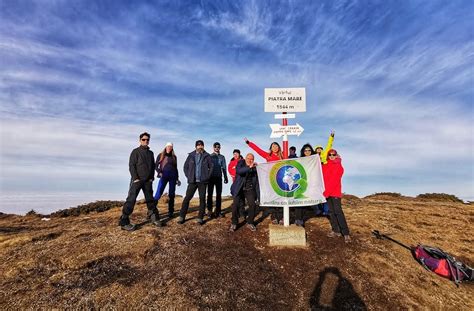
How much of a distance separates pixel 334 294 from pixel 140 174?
21.9ft

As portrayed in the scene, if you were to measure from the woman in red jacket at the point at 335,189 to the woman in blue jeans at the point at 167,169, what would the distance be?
5.62 m

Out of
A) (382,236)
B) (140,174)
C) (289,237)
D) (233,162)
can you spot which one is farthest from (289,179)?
(140,174)

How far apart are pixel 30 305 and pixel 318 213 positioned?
32.9ft

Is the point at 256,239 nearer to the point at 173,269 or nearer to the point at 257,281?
the point at 257,281

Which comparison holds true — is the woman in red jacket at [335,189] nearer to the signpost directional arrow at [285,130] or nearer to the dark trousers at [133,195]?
the signpost directional arrow at [285,130]

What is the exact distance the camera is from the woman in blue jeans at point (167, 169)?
35.9ft

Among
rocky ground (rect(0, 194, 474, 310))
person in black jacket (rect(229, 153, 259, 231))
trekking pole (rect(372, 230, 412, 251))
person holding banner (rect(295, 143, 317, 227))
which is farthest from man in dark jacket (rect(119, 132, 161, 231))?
trekking pole (rect(372, 230, 412, 251))

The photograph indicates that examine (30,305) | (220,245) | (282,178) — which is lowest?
(30,305)

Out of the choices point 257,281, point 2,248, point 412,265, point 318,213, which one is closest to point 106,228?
point 2,248

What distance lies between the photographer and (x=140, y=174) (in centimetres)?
943

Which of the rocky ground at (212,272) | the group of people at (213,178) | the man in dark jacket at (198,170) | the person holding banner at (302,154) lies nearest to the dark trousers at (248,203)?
the group of people at (213,178)

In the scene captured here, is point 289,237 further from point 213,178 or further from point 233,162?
point 233,162

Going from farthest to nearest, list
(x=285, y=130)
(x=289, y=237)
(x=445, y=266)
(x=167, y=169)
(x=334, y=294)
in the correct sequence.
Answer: (x=167, y=169) < (x=285, y=130) < (x=289, y=237) < (x=445, y=266) < (x=334, y=294)

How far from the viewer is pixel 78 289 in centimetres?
631
